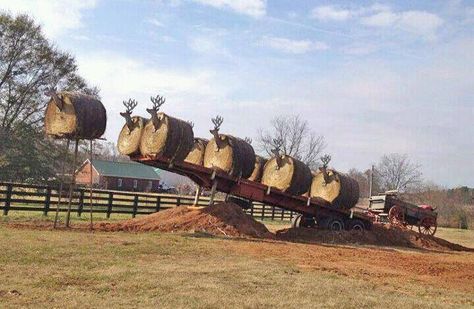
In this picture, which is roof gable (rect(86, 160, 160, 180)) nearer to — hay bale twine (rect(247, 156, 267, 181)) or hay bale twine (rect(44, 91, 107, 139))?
hay bale twine (rect(247, 156, 267, 181))

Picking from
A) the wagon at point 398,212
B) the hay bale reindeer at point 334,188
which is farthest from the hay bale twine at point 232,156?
the wagon at point 398,212

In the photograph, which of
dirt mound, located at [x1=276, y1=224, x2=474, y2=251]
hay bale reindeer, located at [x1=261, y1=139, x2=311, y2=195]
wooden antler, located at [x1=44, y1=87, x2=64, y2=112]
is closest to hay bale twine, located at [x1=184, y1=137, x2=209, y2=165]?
hay bale reindeer, located at [x1=261, y1=139, x2=311, y2=195]

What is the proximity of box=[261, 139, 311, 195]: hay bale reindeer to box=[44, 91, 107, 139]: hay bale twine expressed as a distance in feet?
23.8

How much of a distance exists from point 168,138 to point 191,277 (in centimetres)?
836

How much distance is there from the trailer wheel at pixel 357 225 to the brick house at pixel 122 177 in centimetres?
5200

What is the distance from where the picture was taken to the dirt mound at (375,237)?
1964 centimetres

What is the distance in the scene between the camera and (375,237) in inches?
838

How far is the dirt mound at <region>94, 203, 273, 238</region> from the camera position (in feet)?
56.4

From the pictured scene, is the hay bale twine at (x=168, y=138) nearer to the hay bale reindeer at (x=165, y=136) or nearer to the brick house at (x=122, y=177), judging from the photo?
the hay bale reindeer at (x=165, y=136)

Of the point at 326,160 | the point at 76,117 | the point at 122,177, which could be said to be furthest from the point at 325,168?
the point at 122,177

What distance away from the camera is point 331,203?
21.1 m

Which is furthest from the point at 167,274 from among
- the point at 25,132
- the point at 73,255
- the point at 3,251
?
the point at 25,132

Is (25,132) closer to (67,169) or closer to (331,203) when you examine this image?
(67,169)

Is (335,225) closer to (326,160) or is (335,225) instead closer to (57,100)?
(326,160)
